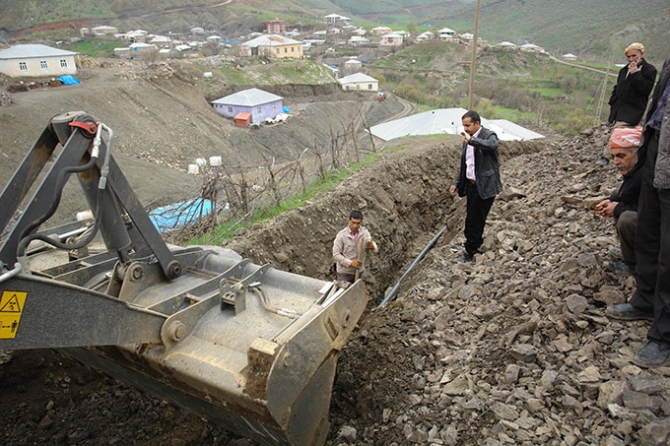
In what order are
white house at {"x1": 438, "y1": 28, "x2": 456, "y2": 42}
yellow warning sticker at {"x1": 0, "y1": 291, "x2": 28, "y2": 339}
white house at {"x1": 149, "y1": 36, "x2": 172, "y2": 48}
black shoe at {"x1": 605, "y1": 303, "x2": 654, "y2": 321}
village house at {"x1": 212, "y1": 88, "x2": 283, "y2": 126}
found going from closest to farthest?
yellow warning sticker at {"x1": 0, "y1": 291, "x2": 28, "y2": 339} → black shoe at {"x1": 605, "y1": 303, "x2": 654, "y2": 321} → village house at {"x1": 212, "y1": 88, "x2": 283, "y2": 126} → white house at {"x1": 149, "y1": 36, "x2": 172, "y2": 48} → white house at {"x1": 438, "y1": 28, "x2": 456, "y2": 42}

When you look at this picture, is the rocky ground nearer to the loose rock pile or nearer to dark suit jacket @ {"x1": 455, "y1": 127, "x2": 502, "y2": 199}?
the loose rock pile

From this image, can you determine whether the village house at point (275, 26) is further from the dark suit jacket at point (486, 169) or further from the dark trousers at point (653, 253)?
the dark trousers at point (653, 253)

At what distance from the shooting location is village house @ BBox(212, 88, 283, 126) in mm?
35500

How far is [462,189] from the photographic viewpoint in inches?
231

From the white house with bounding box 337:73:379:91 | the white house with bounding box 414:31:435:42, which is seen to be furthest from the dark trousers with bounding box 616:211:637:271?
the white house with bounding box 414:31:435:42

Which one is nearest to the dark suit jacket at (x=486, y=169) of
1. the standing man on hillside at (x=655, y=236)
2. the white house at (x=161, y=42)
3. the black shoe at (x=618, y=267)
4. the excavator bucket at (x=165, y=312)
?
the black shoe at (x=618, y=267)

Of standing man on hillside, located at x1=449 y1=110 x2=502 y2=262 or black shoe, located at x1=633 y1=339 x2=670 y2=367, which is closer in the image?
black shoe, located at x1=633 y1=339 x2=670 y2=367

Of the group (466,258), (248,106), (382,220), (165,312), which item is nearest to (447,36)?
(248,106)

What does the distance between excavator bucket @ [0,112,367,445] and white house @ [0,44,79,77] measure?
125 feet

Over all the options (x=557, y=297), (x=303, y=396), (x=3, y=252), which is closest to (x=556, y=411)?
(x=557, y=297)

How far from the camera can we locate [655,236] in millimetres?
3176

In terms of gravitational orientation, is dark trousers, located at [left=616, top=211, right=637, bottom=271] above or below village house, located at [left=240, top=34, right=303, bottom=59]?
below

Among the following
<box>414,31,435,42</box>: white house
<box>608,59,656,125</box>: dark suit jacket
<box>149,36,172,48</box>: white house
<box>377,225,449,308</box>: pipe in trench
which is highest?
<box>414,31,435,42</box>: white house

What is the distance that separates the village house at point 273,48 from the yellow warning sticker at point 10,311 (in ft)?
200
